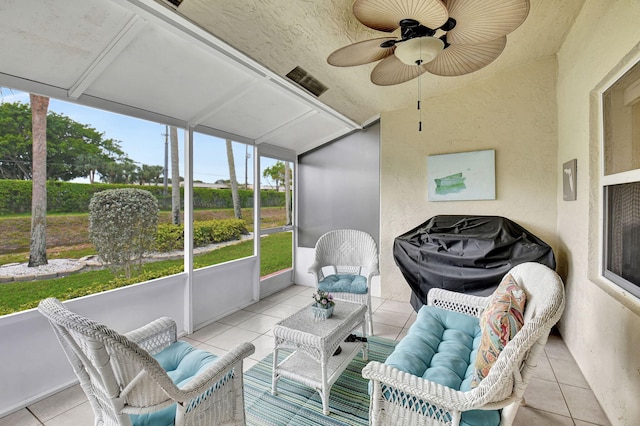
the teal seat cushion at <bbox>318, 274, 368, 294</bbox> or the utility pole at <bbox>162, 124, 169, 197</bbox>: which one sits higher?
the utility pole at <bbox>162, 124, 169, 197</bbox>

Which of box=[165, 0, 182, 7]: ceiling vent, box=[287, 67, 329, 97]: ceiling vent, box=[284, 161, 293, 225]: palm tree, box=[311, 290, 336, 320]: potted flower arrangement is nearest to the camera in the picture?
box=[165, 0, 182, 7]: ceiling vent

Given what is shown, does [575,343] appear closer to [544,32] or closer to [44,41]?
[544,32]

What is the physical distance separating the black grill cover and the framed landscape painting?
0.31m

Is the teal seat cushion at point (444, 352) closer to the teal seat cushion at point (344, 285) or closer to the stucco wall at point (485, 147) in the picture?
the teal seat cushion at point (344, 285)

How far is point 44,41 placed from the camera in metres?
1.70

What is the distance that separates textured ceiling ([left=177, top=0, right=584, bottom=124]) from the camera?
1904 millimetres

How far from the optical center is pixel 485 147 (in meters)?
3.55

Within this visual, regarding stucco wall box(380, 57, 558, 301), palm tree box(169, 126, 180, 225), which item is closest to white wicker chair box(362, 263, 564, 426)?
stucco wall box(380, 57, 558, 301)

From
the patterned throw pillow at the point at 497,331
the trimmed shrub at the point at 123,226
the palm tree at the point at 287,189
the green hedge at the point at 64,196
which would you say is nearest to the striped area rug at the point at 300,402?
the patterned throw pillow at the point at 497,331

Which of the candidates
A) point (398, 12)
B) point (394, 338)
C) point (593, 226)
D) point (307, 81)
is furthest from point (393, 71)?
point (394, 338)

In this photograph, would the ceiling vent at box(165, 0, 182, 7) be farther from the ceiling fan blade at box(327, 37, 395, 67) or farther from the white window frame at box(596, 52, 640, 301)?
the white window frame at box(596, 52, 640, 301)

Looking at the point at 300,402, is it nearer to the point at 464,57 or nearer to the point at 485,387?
the point at 485,387

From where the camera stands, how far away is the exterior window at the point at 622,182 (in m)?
1.75

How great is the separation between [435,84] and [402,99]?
420mm
